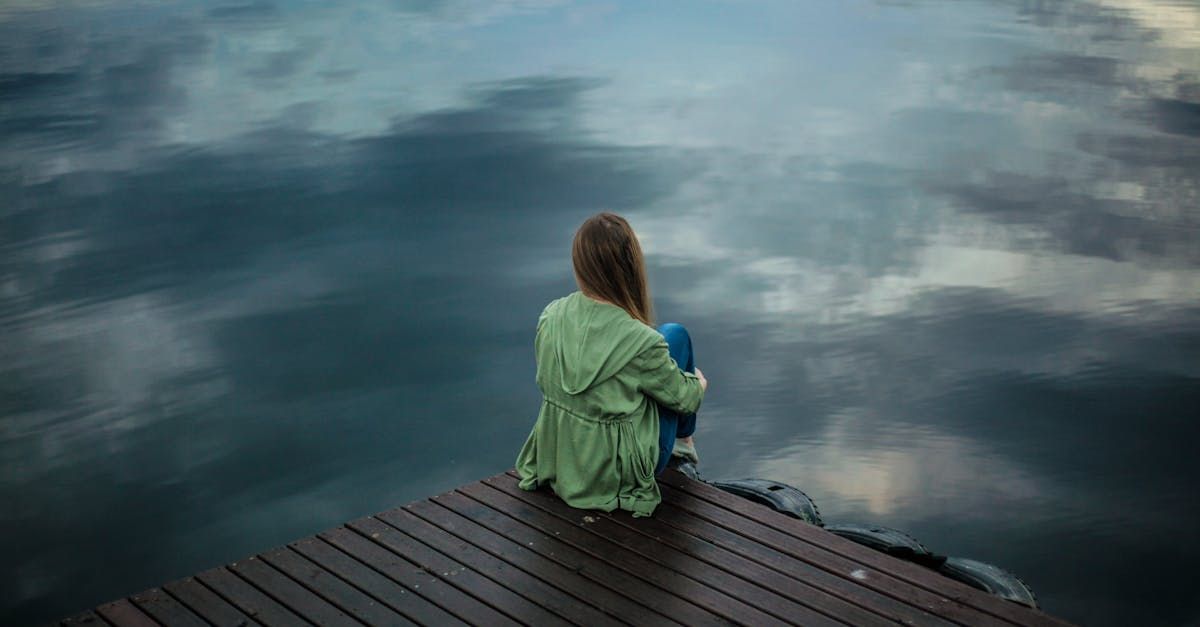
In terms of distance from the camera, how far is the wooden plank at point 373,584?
3328mm

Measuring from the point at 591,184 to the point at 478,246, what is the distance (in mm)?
1519

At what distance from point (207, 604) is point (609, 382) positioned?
53.7 inches

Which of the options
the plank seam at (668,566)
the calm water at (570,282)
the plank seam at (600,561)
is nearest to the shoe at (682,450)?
the plank seam at (668,566)

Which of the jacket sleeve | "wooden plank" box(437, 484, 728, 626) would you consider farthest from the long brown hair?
"wooden plank" box(437, 484, 728, 626)

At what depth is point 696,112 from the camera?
1257 cm

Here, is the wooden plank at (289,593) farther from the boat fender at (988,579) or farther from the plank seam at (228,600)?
the boat fender at (988,579)

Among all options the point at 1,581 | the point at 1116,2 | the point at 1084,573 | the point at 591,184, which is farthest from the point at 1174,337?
the point at 1116,2

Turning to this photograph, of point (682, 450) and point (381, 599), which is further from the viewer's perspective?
point (682, 450)

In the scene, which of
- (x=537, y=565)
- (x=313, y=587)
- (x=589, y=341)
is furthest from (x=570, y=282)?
(x=313, y=587)

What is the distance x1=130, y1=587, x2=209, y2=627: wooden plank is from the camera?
331 cm

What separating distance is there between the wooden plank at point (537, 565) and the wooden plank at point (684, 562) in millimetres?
212

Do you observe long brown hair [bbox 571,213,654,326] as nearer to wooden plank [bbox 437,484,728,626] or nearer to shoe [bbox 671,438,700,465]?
shoe [bbox 671,438,700,465]

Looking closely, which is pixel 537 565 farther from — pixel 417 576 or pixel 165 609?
pixel 165 609

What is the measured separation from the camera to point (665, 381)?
3.72m
